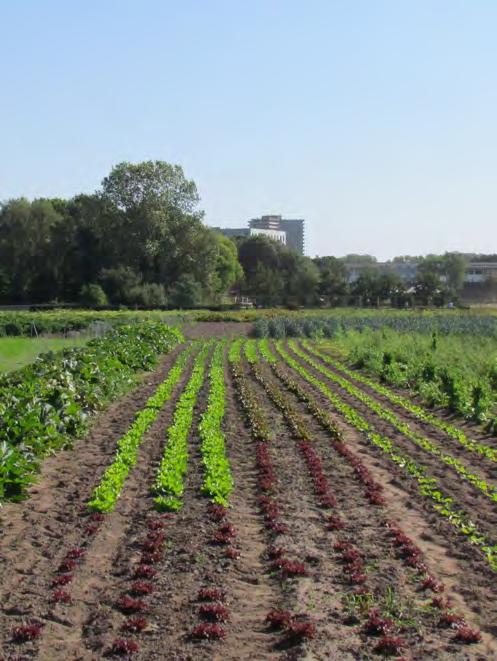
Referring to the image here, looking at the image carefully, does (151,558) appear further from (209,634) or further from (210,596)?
(209,634)

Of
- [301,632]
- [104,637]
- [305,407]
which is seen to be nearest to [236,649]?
[301,632]

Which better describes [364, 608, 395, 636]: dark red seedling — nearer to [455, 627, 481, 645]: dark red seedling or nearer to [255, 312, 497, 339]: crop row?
[455, 627, 481, 645]: dark red seedling

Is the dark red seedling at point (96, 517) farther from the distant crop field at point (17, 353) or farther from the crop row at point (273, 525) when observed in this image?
the distant crop field at point (17, 353)

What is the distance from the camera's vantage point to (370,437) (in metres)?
15.0

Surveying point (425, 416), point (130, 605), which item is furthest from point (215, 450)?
point (425, 416)

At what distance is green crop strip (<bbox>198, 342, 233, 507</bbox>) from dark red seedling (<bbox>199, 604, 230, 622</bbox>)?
3242mm

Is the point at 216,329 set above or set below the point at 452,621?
below

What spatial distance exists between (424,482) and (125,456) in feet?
14.2

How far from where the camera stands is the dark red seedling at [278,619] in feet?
21.6

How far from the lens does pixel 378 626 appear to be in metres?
6.45

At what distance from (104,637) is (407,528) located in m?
4.24

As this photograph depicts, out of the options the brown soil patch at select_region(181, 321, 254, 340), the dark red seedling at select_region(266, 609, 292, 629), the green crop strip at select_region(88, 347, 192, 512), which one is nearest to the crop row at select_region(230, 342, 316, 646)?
the dark red seedling at select_region(266, 609, 292, 629)

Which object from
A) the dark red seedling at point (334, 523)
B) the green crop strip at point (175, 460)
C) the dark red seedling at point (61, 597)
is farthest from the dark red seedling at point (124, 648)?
the green crop strip at point (175, 460)

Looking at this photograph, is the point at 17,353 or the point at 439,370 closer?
the point at 439,370
